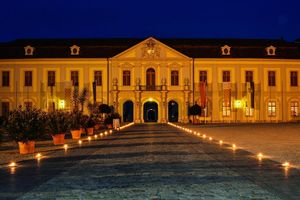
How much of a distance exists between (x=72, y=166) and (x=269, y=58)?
46983 mm

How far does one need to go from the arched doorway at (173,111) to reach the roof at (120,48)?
22.1 ft

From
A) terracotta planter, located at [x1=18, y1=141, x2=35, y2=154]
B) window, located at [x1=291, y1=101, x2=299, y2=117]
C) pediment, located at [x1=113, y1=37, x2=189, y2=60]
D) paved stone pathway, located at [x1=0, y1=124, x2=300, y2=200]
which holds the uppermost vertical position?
pediment, located at [x1=113, y1=37, x2=189, y2=60]

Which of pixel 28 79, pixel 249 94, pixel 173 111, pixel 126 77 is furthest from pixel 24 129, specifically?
pixel 173 111

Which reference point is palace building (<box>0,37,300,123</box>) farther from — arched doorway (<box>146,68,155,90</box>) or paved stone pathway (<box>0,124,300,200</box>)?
paved stone pathway (<box>0,124,300,200</box>)

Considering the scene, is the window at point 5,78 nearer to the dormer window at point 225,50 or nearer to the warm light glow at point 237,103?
the dormer window at point 225,50

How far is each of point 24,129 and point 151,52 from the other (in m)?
38.4

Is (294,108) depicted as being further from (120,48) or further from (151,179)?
(151,179)

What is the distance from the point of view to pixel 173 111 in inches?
2376

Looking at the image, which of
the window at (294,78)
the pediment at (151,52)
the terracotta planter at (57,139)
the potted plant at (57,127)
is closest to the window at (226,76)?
the pediment at (151,52)

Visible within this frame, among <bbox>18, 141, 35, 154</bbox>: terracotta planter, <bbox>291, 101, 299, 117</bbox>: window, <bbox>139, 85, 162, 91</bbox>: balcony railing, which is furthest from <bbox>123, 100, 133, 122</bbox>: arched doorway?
<bbox>18, 141, 35, 154</bbox>: terracotta planter

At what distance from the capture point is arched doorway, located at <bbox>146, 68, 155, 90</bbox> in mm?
55531

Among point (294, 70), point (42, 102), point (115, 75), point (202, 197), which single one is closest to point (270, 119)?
point (294, 70)

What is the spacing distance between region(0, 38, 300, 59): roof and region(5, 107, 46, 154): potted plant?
38464 millimetres

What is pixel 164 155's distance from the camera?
15039 mm
